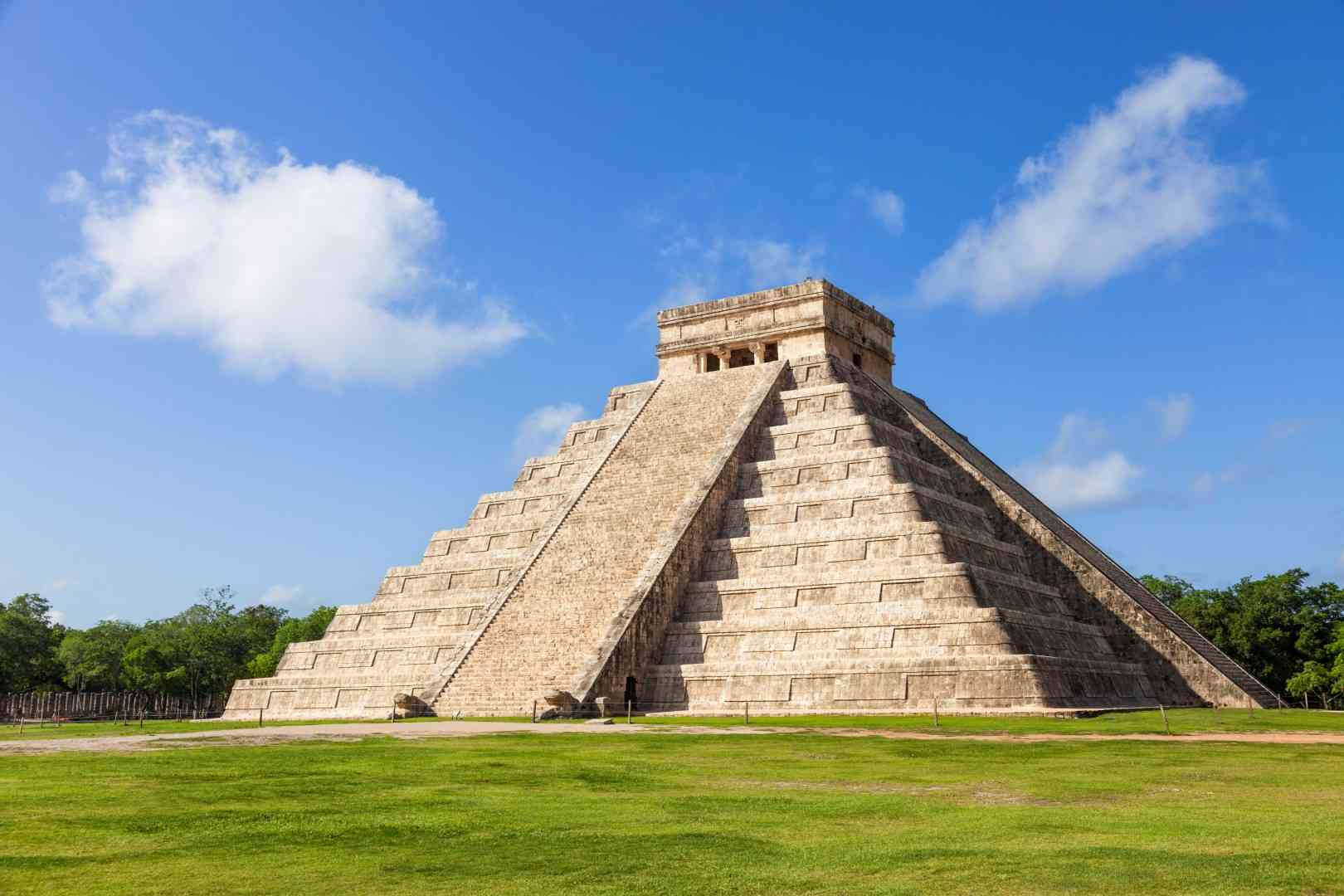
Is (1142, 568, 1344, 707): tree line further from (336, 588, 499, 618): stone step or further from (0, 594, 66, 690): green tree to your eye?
(0, 594, 66, 690): green tree

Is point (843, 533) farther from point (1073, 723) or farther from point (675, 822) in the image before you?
point (675, 822)

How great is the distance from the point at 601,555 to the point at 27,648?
161ft

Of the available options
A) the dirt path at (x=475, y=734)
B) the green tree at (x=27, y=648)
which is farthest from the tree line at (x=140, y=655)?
the dirt path at (x=475, y=734)

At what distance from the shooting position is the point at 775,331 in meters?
38.8

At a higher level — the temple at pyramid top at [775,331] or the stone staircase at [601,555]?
the temple at pyramid top at [775,331]

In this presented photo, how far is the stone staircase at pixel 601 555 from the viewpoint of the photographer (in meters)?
27.4

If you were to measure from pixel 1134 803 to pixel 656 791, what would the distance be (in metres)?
4.54

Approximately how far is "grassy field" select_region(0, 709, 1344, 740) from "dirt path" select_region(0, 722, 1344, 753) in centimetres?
69

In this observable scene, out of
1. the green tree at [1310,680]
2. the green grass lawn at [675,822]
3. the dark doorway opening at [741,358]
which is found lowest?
the green grass lawn at [675,822]

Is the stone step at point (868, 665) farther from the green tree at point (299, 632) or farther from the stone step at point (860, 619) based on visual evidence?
the green tree at point (299, 632)

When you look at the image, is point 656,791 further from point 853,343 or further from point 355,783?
point 853,343

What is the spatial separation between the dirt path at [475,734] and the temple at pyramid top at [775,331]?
18.4 m

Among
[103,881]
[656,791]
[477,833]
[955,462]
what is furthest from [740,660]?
[103,881]

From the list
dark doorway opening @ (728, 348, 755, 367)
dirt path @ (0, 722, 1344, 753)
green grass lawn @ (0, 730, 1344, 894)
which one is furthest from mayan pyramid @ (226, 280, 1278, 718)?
green grass lawn @ (0, 730, 1344, 894)
